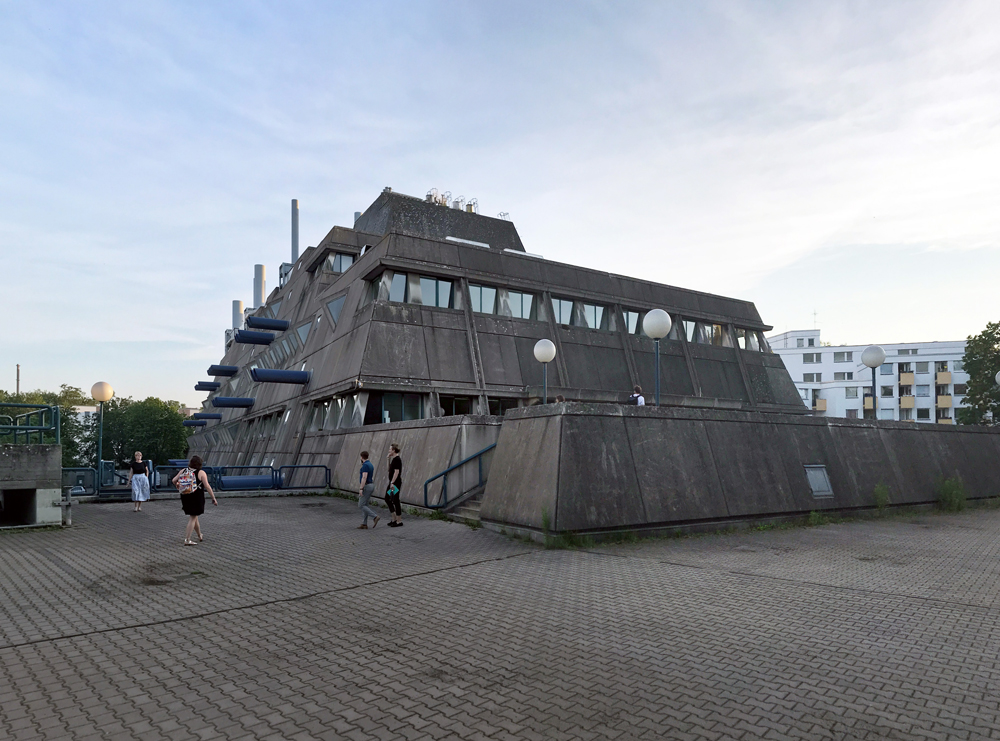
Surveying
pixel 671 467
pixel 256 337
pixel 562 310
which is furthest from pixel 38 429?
pixel 256 337

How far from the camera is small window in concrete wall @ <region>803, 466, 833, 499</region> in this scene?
1378 centimetres

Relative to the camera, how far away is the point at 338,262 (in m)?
35.8

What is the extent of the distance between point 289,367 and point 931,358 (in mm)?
70353

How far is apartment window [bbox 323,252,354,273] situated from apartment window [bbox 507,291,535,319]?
1188cm

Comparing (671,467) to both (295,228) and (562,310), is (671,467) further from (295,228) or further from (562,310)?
(295,228)

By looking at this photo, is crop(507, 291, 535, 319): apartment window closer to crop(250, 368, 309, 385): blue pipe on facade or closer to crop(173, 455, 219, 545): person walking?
crop(250, 368, 309, 385): blue pipe on facade

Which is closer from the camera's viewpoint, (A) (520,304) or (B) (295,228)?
(A) (520,304)

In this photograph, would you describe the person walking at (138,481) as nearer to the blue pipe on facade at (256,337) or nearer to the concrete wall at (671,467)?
the concrete wall at (671,467)

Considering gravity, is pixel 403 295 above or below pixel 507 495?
above

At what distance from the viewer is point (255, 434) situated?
36.8m

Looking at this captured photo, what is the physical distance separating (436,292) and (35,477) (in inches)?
635

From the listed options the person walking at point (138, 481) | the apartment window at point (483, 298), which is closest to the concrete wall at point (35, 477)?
the person walking at point (138, 481)

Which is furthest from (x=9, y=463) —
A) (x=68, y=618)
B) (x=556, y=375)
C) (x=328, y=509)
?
(x=556, y=375)

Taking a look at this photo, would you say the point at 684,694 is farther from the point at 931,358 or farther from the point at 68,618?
the point at 931,358
